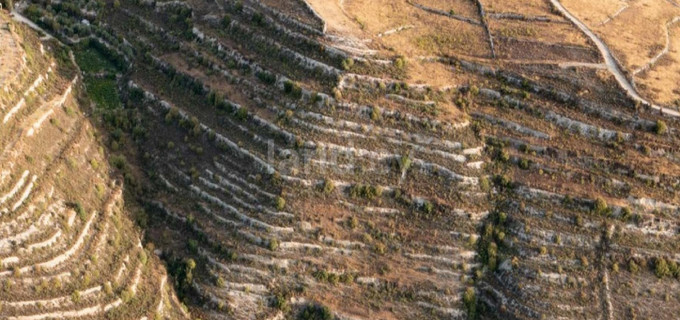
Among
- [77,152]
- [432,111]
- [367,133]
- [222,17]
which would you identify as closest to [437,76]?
[432,111]

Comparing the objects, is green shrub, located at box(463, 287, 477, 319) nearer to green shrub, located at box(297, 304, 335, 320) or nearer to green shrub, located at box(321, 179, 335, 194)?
green shrub, located at box(297, 304, 335, 320)

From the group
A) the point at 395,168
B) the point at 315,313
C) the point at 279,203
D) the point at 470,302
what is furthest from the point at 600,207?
the point at 279,203

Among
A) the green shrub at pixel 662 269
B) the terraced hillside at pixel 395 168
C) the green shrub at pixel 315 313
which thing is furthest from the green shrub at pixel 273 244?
the green shrub at pixel 662 269

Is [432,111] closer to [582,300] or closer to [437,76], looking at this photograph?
[437,76]

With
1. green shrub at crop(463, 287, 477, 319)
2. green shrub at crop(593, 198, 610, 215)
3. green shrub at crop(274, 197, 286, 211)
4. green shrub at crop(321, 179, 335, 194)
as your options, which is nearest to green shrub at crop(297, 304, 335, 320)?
green shrub at crop(274, 197, 286, 211)

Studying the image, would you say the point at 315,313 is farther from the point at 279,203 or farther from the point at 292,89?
the point at 292,89

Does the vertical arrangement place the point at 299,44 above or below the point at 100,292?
above

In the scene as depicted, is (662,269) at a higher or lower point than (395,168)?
lower
